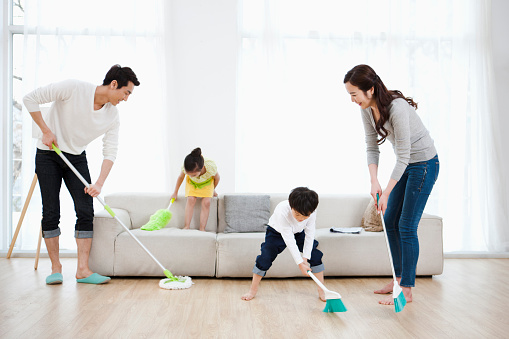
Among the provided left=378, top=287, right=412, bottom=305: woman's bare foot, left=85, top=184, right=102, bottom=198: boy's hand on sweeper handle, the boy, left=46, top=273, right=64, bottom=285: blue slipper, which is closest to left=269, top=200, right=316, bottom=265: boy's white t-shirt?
the boy

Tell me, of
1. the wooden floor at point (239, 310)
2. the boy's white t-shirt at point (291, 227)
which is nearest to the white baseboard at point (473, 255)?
the wooden floor at point (239, 310)

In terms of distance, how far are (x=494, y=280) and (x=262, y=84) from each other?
102 inches

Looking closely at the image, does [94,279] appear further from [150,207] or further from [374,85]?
[374,85]

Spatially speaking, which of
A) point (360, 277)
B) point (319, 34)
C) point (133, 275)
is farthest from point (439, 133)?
point (133, 275)

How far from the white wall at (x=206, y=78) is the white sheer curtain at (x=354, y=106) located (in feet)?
0.37

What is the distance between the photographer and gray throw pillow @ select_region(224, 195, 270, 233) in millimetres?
3756

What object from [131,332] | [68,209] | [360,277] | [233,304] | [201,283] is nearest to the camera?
[131,332]

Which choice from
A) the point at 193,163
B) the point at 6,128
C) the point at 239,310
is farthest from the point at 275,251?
the point at 6,128

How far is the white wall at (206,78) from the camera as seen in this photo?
177 inches

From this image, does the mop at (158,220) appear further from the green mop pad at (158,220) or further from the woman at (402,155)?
the woman at (402,155)

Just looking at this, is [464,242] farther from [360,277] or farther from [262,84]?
[262,84]

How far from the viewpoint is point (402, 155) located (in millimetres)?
2516

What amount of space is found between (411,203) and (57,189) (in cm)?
224

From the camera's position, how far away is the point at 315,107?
4.56m
